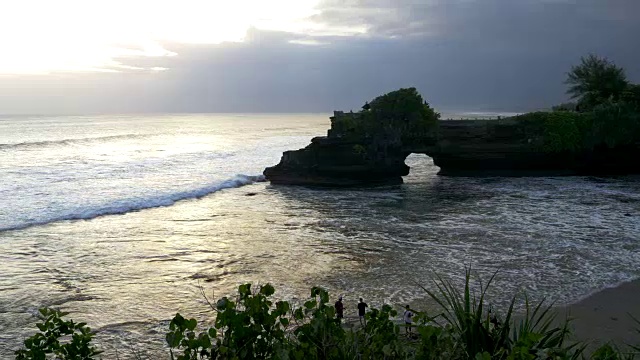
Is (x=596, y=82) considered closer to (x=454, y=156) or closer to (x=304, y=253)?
(x=454, y=156)

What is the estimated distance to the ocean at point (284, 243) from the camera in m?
13.2

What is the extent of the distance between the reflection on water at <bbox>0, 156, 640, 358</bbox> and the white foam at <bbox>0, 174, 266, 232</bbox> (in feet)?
3.21

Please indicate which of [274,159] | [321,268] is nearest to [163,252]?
[321,268]

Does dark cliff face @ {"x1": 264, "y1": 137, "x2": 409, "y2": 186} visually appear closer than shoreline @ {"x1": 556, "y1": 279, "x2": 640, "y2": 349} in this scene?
No

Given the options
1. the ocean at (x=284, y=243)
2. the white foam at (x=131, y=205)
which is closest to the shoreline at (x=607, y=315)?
the ocean at (x=284, y=243)

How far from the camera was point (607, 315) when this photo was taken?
38.5ft

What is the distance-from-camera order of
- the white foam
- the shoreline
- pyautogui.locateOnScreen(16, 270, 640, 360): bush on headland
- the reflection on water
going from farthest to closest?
the white foam, the reflection on water, the shoreline, pyautogui.locateOnScreen(16, 270, 640, 360): bush on headland

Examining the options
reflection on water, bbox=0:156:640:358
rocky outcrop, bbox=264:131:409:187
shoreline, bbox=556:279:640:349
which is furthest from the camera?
rocky outcrop, bbox=264:131:409:187

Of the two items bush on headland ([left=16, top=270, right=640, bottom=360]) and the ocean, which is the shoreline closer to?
the ocean

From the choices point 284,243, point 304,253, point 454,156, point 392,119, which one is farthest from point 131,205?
point 454,156

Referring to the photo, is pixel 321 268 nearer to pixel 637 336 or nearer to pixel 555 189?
pixel 637 336

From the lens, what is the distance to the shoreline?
10.6 meters

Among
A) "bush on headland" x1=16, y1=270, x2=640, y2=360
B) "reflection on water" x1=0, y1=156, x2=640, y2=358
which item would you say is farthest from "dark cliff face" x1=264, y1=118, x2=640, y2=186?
"bush on headland" x1=16, y1=270, x2=640, y2=360

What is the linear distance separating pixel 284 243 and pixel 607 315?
1059 centimetres
